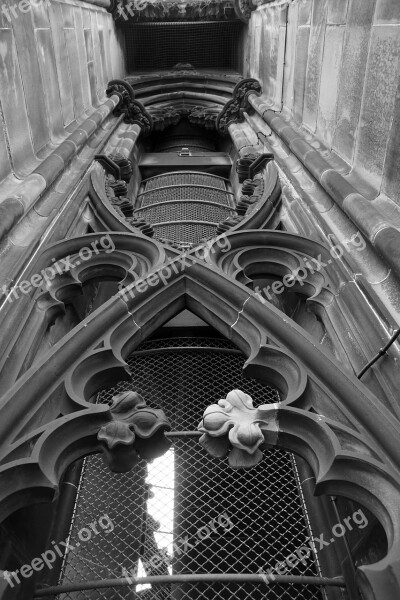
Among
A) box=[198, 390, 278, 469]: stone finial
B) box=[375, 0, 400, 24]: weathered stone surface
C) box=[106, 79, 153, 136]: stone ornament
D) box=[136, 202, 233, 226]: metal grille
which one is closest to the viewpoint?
box=[198, 390, 278, 469]: stone finial

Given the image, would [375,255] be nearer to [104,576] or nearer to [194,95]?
[104,576]

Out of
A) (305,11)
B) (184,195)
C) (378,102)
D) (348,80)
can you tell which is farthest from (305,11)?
(378,102)

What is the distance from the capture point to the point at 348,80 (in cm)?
582

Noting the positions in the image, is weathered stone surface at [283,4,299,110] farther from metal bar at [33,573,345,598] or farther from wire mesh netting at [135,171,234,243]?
metal bar at [33,573,345,598]

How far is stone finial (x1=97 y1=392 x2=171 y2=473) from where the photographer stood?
321cm

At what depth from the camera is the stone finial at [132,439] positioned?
10.5 ft

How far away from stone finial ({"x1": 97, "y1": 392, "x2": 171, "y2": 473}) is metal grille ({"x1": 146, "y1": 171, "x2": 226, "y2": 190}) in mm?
6122

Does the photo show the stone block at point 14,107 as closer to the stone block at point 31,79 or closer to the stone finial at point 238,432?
the stone block at point 31,79

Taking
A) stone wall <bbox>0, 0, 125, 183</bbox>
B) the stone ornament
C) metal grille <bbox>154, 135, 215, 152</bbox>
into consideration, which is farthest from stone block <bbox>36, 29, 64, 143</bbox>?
metal grille <bbox>154, 135, 215, 152</bbox>

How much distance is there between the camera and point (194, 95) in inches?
498

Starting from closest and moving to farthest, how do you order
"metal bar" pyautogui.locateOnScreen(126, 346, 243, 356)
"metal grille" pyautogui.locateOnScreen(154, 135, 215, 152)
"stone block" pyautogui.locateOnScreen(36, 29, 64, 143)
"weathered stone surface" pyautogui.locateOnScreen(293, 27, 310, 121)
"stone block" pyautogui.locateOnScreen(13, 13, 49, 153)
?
"metal bar" pyautogui.locateOnScreen(126, 346, 243, 356)
"stone block" pyautogui.locateOnScreen(13, 13, 49, 153)
"stone block" pyautogui.locateOnScreen(36, 29, 64, 143)
"weathered stone surface" pyautogui.locateOnScreen(293, 27, 310, 121)
"metal grille" pyautogui.locateOnScreen(154, 135, 215, 152)

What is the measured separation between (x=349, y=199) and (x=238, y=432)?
7.60 feet

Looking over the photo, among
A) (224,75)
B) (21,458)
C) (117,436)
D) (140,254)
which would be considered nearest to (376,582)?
(117,436)

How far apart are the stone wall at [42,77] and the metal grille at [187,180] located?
4.25 feet
